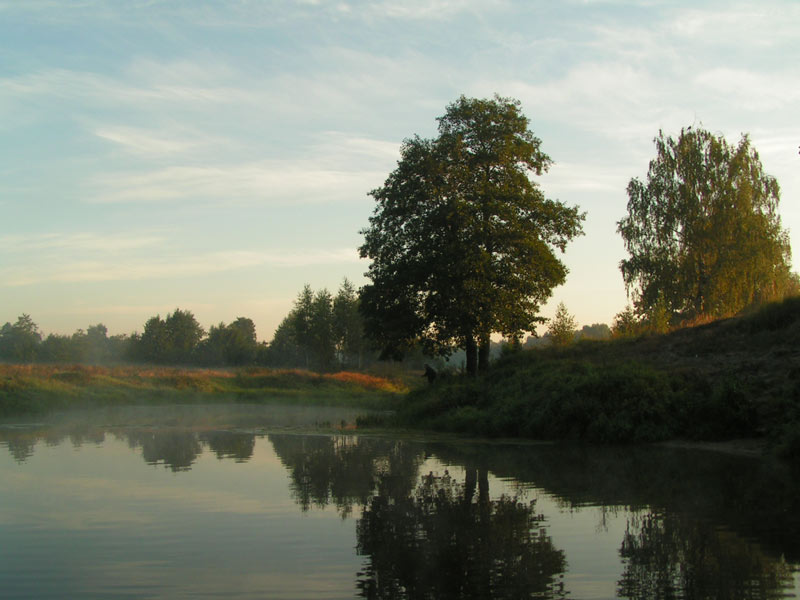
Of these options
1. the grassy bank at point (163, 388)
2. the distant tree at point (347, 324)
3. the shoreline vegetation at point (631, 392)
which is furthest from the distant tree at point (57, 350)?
the shoreline vegetation at point (631, 392)

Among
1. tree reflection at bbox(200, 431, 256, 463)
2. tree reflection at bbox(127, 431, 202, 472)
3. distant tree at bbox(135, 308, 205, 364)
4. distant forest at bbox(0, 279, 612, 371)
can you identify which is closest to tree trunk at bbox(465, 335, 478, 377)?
tree reflection at bbox(200, 431, 256, 463)

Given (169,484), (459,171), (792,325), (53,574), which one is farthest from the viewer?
(459,171)

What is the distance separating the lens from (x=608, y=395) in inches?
798

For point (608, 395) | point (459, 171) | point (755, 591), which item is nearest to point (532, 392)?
point (608, 395)

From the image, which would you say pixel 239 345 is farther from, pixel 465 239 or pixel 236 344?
pixel 465 239

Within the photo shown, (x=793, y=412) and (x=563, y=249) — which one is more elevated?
(x=563, y=249)

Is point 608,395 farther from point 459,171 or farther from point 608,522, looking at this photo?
point 459,171

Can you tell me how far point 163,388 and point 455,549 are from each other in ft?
139

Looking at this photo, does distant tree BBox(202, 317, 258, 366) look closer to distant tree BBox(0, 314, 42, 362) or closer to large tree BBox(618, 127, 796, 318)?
distant tree BBox(0, 314, 42, 362)

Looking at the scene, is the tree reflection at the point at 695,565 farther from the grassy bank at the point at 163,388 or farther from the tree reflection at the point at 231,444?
the grassy bank at the point at 163,388

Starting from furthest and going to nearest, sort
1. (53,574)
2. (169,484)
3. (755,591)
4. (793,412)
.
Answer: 1. (793,412)
2. (169,484)
3. (53,574)
4. (755,591)

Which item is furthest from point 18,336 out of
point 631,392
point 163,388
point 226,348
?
point 631,392

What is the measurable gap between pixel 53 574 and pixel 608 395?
1584cm

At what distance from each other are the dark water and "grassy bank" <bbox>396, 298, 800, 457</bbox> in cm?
223
